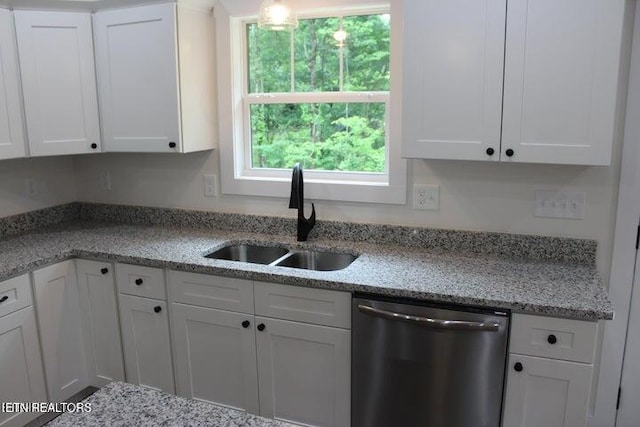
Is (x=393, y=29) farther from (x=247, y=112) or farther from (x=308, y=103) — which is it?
(x=247, y=112)

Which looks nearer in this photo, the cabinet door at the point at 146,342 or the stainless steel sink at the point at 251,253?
the cabinet door at the point at 146,342

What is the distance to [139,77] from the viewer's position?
2.68 meters

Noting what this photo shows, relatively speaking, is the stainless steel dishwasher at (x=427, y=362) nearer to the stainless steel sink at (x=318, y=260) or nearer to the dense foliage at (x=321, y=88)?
the stainless steel sink at (x=318, y=260)

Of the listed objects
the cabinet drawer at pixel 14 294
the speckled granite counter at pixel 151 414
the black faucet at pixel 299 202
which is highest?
the black faucet at pixel 299 202

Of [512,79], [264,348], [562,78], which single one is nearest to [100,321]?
[264,348]

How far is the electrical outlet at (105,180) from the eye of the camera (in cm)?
326

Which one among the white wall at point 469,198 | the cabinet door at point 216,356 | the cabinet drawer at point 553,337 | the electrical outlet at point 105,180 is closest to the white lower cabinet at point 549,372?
the cabinet drawer at point 553,337

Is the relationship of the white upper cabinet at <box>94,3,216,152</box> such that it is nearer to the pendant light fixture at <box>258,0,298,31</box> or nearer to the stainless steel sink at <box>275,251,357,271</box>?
the pendant light fixture at <box>258,0,298,31</box>

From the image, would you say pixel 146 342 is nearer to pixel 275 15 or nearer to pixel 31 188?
pixel 31 188

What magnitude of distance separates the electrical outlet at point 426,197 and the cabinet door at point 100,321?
1.55 metres

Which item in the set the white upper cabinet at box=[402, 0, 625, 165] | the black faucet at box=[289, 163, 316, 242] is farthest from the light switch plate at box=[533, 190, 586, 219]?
the black faucet at box=[289, 163, 316, 242]

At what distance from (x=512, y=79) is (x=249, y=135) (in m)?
1.50

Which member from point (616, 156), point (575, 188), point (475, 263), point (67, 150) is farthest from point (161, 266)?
point (616, 156)

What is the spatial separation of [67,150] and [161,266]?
0.90m
